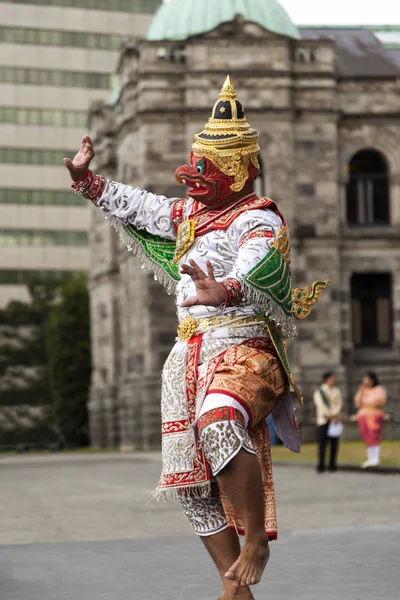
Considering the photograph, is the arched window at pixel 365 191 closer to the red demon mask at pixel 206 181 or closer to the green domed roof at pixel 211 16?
the green domed roof at pixel 211 16

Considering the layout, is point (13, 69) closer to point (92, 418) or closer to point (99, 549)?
point (92, 418)

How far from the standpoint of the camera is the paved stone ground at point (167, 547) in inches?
327

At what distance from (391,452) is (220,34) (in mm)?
17006

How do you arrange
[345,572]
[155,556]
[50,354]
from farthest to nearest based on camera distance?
[50,354] < [155,556] < [345,572]

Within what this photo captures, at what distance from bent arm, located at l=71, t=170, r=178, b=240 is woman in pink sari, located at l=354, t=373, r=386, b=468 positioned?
52.2 feet

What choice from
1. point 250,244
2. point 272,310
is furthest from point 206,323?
point 250,244

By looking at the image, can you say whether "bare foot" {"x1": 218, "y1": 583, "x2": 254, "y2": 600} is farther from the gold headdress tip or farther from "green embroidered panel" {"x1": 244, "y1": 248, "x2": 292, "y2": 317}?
the gold headdress tip

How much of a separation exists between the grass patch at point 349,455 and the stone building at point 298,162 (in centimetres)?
696

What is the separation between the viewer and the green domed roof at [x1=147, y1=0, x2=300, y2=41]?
4338cm

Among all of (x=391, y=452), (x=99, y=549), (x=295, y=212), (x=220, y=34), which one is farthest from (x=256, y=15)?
(x=99, y=549)

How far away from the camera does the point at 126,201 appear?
752cm

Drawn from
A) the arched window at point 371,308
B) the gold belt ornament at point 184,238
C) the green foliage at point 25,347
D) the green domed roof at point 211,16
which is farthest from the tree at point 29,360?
the gold belt ornament at point 184,238

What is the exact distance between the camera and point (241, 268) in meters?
6.56

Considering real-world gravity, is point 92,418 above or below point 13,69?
below
